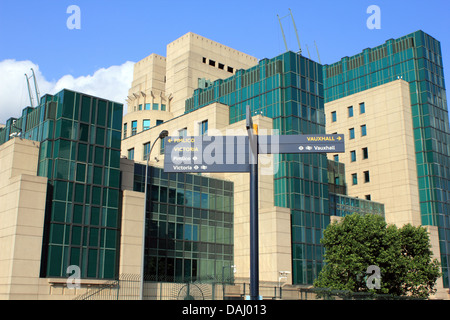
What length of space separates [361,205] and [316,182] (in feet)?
45.5

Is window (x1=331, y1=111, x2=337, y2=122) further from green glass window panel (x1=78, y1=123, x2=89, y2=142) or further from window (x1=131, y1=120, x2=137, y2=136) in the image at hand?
green glass window panel (x1=78, y1=123, x2=89, y2=142)

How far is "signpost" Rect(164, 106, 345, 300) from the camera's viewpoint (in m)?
16.0

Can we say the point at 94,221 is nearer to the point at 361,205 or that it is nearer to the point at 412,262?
the point at 412,262

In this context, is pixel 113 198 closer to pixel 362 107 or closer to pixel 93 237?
pixel 93 237

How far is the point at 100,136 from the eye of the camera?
45.1m

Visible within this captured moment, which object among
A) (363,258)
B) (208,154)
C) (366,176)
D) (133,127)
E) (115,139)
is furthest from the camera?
(133,127)

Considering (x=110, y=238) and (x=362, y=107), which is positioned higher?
(x=362, y=107)

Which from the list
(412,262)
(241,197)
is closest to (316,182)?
(241,197)

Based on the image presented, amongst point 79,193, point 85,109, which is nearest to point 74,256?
point 79,193

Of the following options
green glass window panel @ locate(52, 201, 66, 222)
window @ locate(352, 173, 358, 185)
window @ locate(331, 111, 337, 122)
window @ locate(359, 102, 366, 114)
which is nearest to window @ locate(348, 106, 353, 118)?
window @ locate(359, 102, 366, 114)

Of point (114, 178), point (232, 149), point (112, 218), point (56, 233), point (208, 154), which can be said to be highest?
point (114, 178)

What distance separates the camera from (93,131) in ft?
147

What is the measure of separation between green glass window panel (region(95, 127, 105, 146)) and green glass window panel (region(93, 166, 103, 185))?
2.44 m

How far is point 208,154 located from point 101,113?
31.3m
